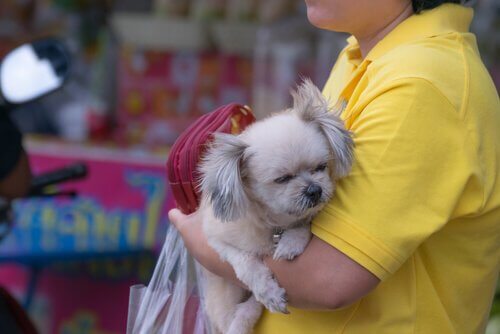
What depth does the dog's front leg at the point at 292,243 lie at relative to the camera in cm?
146

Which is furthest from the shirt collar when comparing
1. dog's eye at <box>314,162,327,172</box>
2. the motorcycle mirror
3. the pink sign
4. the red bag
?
the pink sign

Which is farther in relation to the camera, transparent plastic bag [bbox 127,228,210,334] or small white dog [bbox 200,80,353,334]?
transparent plastic bag [bbox 127,228,210,334]

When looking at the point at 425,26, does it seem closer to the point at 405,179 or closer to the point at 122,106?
the point at 405,179

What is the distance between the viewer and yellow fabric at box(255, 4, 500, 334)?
4.49 ft

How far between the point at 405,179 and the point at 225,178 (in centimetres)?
32

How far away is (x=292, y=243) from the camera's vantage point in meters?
1.47

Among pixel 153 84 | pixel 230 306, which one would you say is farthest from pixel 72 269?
pixel 230 306

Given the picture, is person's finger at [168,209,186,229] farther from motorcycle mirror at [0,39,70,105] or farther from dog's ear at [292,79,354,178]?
motorcycle mirror at [0,39,70,105]

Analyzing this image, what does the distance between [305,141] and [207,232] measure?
0.97 feet

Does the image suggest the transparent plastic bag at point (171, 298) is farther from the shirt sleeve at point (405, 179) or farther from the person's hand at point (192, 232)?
the shirt sleeve at point (405, 179)

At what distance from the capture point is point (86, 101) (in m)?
5.50

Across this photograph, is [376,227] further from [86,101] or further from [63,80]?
[86,101]

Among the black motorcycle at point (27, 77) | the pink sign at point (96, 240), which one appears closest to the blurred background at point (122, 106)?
the pink sign at point (96, 240)

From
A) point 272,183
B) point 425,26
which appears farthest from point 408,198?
point 425,26
